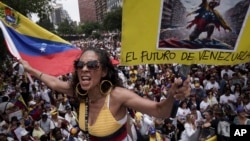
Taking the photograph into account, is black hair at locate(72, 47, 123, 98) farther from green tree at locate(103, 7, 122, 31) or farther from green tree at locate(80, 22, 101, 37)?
green tree at locate(80, 22, 101, 37)

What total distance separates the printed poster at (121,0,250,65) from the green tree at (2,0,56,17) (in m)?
8.50

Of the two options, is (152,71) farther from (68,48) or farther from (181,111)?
(68,48)

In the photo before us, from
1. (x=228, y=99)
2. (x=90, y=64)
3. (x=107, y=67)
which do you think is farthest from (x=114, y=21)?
(x=90, y=64)

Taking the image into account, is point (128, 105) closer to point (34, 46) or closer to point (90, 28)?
point (34, 46)

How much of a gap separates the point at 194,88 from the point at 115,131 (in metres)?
8.01

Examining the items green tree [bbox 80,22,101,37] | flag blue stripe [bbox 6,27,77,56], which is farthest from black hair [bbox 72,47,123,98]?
green tree [bbox 80,22,101,37]

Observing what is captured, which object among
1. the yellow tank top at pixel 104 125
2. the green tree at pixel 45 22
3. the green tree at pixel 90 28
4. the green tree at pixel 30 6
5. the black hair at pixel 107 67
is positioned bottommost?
the green tree at pixel 90 28

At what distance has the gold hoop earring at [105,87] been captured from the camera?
269 centimetres

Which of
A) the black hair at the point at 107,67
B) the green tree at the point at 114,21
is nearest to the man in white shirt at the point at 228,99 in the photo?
the black hair at the point at 107,67

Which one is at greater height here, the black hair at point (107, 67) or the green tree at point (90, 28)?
the black hair at point (107, 67)

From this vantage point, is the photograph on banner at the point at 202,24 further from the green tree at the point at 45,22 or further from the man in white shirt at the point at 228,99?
the green tree at the point at 45,22

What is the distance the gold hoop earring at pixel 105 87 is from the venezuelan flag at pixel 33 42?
7.33ft

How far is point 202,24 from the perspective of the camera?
11.6ft

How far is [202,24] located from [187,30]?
15cm
